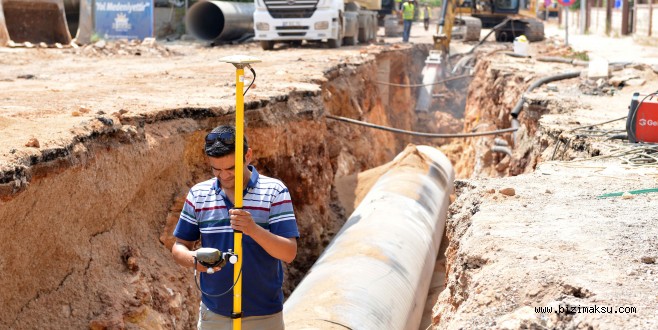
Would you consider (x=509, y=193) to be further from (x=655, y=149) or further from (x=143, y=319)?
(x=143, y=319)

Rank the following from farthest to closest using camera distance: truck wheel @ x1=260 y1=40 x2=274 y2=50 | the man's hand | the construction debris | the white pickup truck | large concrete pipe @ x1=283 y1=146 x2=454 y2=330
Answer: truck wheel @ x1=260 y1=40 x2=274 y2=50 < the white pickup truck < the construction debris < large concrete pipe @ x1=283 y1=146 x2=454 y2=330 < the man's hand

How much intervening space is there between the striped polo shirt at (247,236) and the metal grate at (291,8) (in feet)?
55.6

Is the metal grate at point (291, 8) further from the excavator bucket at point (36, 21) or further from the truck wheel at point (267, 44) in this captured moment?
the excavator bucket at point (36, 21)

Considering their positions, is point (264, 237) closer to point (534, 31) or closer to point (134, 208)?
point (134, 208)

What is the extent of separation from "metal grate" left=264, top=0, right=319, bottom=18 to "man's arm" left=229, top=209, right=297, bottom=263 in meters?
17.2

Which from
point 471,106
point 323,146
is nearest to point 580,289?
point 323,146

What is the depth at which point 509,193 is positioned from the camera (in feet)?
18.0

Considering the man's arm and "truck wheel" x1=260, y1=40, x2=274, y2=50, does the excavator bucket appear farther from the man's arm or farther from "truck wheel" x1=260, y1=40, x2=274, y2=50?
the man's arm

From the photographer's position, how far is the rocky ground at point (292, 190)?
3773 millimetres

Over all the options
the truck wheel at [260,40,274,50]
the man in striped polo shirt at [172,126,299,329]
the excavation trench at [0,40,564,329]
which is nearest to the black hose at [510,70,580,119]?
the excavation trench at [0,40,564,329]

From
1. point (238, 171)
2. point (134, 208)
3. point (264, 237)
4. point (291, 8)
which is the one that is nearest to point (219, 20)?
point (291, 8)

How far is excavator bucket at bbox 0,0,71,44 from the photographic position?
1934 centimetres

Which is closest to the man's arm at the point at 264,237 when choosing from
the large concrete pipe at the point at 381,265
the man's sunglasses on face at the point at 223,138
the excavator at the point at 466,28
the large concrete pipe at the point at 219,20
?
the man's sunglasses on face at the point at 223,138

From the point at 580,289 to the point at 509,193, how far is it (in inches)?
81.8
